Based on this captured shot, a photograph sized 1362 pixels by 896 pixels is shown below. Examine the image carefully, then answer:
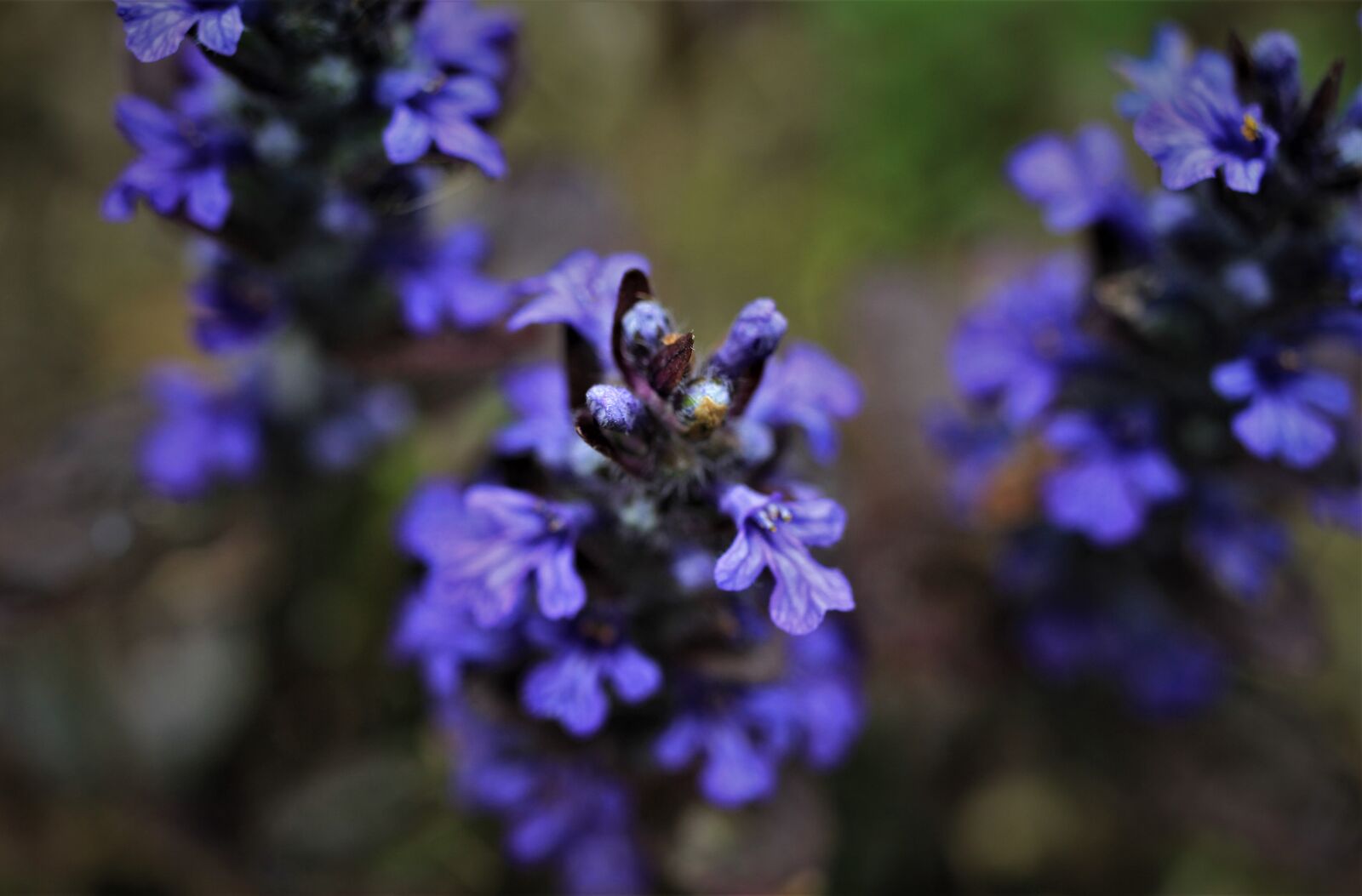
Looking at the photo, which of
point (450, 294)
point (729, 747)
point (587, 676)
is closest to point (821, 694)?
point (729, 747)

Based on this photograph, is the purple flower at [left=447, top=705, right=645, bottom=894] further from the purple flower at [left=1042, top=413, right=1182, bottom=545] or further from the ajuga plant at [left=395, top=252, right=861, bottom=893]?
the purple flower at [left=1042, top=413, right=1182, bottom=545]

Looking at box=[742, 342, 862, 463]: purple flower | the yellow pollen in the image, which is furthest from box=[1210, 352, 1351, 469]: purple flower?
the yellow pollen

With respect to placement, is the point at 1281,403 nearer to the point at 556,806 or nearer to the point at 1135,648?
the point at 1135,648

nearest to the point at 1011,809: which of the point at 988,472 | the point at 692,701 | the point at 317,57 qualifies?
the point at 988,472

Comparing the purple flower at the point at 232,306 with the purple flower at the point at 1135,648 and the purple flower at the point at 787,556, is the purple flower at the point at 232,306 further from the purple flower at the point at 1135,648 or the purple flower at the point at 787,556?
the purple flower at the point at 1135,648

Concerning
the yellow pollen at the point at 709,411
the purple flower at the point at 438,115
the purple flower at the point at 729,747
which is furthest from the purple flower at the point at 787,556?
the purple flower at the point at 438,115
